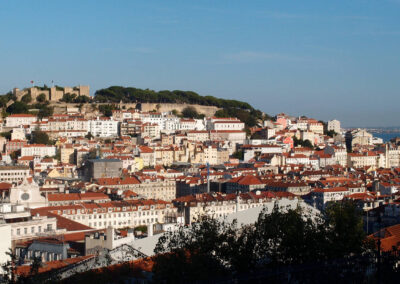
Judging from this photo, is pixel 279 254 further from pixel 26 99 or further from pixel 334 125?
pixel 334 125

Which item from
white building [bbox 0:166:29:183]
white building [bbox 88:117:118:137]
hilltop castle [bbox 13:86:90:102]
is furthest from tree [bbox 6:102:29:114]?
white building [bbox 0:166:29:183]

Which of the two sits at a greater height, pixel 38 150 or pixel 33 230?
pixel 38 150

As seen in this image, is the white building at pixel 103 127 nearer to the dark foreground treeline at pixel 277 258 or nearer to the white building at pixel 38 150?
the white building at pixel 38 150

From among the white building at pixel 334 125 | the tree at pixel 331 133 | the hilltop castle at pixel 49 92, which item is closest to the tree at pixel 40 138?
the hilltop castle at pixel 49 92

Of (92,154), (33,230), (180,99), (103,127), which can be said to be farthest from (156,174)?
(180,99)

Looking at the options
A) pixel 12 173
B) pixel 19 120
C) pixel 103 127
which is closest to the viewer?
pixel 12 173

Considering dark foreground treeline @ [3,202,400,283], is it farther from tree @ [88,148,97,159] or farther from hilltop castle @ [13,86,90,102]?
hilltop castle @ [13,86,90,102]
